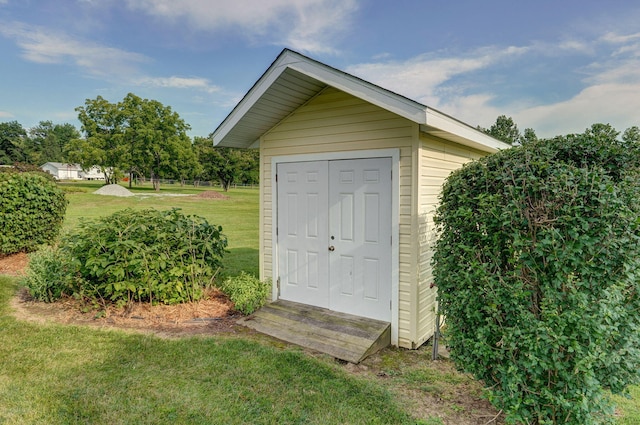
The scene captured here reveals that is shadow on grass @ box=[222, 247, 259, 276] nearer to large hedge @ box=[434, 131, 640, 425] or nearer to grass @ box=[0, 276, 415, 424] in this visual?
grass @ box=[0, 276, 415, 424]

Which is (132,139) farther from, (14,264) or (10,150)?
(10,150)

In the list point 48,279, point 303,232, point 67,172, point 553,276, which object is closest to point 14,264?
point 48,279

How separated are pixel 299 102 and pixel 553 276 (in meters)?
3.79

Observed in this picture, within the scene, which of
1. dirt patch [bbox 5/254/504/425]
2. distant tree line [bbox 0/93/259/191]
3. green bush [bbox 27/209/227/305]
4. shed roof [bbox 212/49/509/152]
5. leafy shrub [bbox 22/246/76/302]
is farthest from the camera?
distant tree line [bbox 0/93/259/191]

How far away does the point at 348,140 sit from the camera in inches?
176

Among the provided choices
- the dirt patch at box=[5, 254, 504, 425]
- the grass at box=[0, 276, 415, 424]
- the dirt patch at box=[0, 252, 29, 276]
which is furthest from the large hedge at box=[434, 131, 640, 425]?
the dirt patch at box=[0, 252, 29, 276]

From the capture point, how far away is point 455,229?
2.82m

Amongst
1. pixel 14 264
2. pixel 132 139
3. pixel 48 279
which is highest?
A: pixel 132 139

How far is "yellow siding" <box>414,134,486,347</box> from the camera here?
4.07 meters

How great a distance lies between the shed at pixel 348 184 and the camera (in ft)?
13.2

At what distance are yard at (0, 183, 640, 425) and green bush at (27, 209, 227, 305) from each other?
0.71 m

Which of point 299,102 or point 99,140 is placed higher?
point 99,140

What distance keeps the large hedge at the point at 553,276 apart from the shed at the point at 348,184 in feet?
4.35

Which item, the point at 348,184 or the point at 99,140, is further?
the point at 99,140
